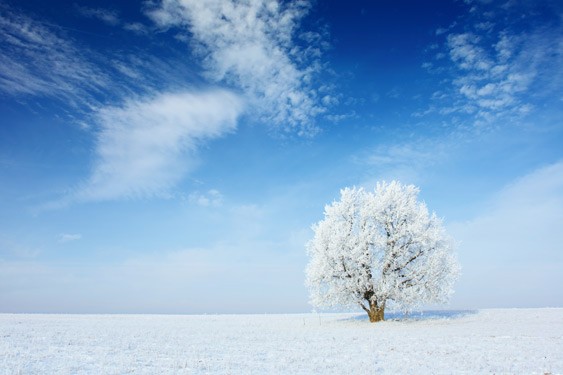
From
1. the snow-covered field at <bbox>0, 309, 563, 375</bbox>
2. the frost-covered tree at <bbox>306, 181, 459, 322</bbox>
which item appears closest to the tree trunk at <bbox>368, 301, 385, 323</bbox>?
the frost-covered tree at <bbox>306, 181, 459, 322</bbox>

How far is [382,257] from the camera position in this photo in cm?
4044

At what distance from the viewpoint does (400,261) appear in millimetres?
39906

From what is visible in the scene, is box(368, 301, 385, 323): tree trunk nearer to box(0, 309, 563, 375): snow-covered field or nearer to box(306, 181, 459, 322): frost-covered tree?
box(306, 181, 459, 322): frost-covered tree

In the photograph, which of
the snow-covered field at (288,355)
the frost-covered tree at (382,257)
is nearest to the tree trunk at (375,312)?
the frost-covered tree at (382,257)

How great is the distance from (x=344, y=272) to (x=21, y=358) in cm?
2866

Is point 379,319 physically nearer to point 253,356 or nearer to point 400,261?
point 400,261

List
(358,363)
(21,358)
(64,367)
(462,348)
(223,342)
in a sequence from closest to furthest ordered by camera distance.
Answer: (64,367)
(21,358)
(358,363)
(462,348)
(223,342)

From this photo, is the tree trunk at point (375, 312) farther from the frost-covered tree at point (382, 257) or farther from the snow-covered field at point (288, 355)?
the snow-covered field at point (288, 355)

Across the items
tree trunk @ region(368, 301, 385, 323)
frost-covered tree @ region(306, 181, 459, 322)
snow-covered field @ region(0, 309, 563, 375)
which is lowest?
snow-covered field @ region(0, 309, 563, 375)

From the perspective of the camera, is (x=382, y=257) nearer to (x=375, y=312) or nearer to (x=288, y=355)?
(x=375, y=312)

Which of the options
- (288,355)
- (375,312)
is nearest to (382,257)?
(375,312)

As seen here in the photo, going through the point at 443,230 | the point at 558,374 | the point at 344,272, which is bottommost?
the point at 558,374

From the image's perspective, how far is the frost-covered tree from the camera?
126 feet

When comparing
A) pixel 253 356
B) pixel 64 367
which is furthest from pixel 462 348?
pixel 64 367
